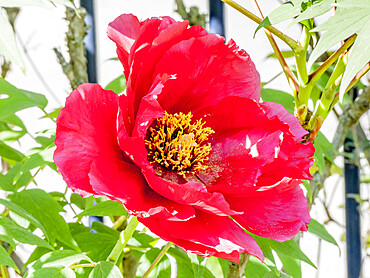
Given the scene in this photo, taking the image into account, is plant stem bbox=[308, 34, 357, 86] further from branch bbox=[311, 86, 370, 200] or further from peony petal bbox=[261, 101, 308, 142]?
branch bbox=[311, 86, 370, 200]

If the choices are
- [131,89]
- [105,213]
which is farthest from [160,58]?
[105,213]

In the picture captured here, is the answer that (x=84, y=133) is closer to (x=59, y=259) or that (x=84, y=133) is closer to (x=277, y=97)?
(x=59, y=259)

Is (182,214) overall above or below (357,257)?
above

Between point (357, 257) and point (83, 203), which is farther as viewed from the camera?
point (357, 257)

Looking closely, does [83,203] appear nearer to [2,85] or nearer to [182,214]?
[2,85]

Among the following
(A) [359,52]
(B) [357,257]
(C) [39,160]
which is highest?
(A) [359,52]

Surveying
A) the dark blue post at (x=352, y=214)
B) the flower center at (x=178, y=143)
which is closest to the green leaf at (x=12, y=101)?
the flower center at (x=178, y=143)

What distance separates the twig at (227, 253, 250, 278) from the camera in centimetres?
44

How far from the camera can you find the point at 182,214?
1.03 feet

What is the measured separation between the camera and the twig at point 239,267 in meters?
0.44

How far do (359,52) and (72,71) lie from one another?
0.49m

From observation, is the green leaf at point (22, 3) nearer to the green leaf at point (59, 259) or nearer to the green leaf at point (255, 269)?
the green leaf at point (59, 259)

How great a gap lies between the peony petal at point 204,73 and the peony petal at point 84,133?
51 millimetres

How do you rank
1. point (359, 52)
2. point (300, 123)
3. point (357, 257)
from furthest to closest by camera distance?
1. point (357, 257)
2. point (300, 123)
3. point (359, 52)
